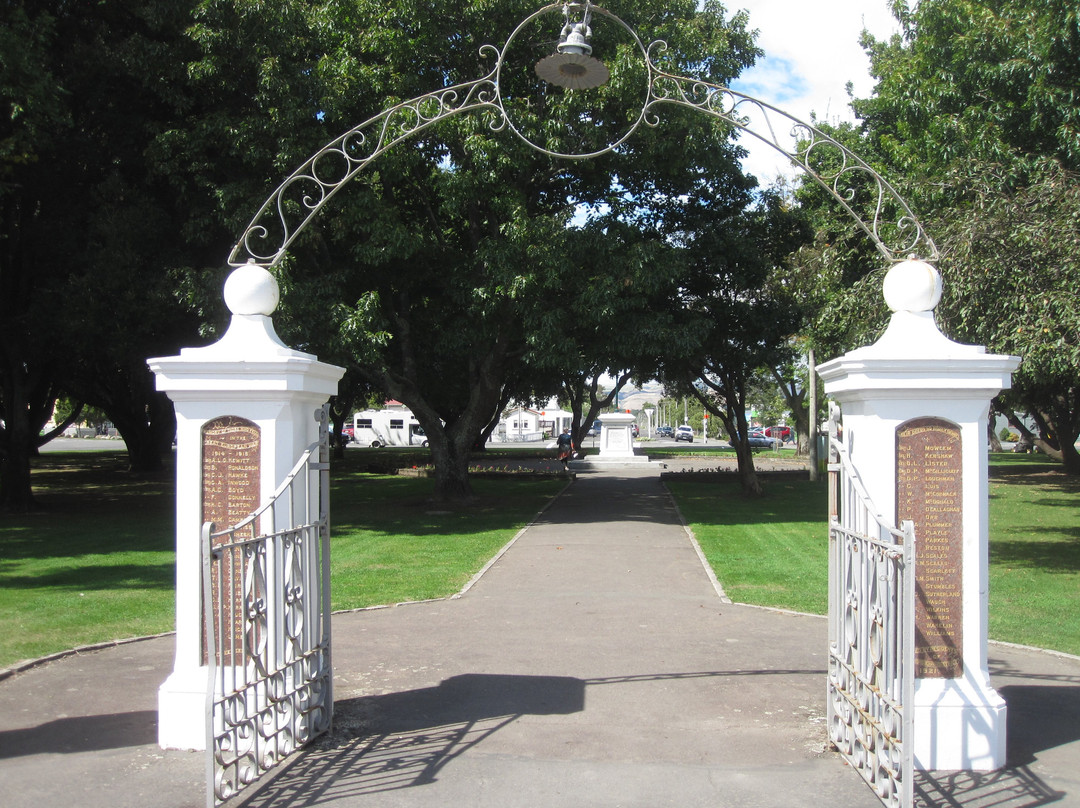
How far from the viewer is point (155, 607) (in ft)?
30.8

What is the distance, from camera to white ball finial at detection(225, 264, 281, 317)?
5.61 meters

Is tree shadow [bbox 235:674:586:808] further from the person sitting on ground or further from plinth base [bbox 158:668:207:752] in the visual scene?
the person sitting on ground

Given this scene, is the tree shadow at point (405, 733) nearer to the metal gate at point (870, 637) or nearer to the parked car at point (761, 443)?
the metal gate at point (870, 637)

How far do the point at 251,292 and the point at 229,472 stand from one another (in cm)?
107

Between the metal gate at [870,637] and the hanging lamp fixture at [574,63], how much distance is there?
2663 millimetres

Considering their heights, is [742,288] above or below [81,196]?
below

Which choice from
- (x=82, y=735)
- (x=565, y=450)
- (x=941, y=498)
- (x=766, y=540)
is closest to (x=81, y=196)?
(x=766, y=540)

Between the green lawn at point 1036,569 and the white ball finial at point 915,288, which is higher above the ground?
the white ball finial at point 915,288

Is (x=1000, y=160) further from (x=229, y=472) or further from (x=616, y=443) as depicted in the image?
(x=616, y=443)

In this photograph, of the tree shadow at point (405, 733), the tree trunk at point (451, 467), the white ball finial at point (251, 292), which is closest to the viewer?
the tree shadow at point (405, 733)

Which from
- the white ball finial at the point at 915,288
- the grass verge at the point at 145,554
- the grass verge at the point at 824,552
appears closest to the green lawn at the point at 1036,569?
the grass verge at the point at 824,552

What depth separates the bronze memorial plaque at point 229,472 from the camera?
5.46 metres

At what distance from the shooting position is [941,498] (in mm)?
5207

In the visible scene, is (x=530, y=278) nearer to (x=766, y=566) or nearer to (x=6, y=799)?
(x=766, y=566)
